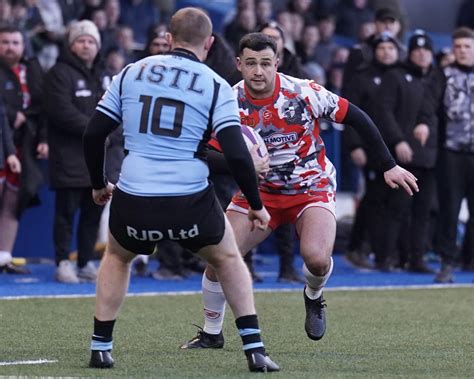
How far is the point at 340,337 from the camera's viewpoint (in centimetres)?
921

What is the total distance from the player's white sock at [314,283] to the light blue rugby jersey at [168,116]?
1893 mm

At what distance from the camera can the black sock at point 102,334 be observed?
7.28 m

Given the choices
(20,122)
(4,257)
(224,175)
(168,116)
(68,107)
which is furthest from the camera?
(4,257)

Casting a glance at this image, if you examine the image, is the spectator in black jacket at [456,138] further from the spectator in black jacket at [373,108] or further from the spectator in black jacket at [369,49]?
the spectator in black jacket at [369,49]

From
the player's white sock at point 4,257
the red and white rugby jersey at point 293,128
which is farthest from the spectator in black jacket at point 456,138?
the red and white rugby jersey at point 293,128

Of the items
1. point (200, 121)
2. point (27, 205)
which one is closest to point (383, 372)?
point (200, 121)

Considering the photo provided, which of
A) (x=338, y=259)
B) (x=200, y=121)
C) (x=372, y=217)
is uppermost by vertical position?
(x=200, y=121)

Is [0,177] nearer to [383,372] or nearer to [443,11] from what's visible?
[383,372]

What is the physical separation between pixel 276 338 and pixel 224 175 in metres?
4.00

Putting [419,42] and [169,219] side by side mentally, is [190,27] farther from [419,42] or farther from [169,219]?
[419,42]

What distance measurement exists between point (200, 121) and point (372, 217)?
8.20m

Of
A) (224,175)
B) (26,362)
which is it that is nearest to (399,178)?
(26,362)

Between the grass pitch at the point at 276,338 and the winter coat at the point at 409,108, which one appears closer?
the grass pitch at the point at 276,338

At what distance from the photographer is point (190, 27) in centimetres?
705
